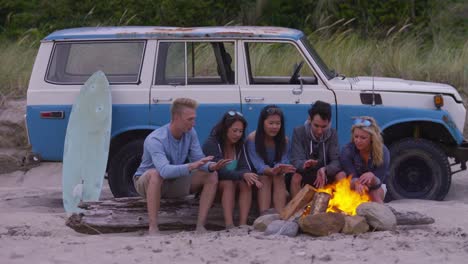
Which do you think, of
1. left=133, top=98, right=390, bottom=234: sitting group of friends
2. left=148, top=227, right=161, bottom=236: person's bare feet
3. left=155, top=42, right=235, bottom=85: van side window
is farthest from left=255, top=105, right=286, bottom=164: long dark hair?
left=155, top=42, right=235, bottom=85: van side window

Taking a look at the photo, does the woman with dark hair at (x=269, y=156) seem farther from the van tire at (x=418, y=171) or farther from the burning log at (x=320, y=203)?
the van tire at (x=418, y=171)

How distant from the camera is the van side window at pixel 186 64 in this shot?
1034 cm

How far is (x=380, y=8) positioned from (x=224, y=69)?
9.50 m

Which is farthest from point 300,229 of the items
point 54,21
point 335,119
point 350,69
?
point 54,21

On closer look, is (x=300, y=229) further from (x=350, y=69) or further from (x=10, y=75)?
(x=10, y=75)

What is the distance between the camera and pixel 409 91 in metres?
10.3

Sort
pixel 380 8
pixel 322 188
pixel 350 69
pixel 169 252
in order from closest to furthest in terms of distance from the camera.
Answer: pixel 169 252 → pixel 322 188 → pixel 350 69 → pixel 380 8

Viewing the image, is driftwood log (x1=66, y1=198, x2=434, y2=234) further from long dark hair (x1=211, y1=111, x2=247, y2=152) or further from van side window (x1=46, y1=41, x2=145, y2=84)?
van side window (x1=46, y1=41, x2=145, y2=84)

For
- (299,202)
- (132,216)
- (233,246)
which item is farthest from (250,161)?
(233,246)

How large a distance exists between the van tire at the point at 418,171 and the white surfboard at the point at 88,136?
115 inches

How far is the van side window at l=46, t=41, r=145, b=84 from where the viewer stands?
10398 mm

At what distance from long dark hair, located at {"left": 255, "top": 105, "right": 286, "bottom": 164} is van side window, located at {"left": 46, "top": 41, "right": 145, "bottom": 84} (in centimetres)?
220

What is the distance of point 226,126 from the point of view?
8484 mm

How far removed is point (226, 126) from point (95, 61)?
248 centimetres
